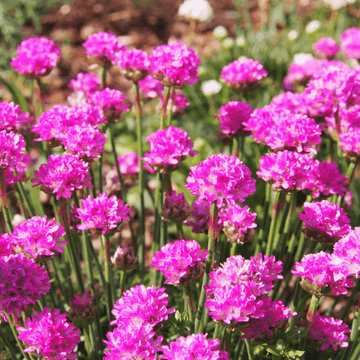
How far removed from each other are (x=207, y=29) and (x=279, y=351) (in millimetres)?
5099

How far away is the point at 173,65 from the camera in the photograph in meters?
1.64

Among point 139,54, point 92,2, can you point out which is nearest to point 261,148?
point 139,54

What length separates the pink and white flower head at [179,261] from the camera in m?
1.20

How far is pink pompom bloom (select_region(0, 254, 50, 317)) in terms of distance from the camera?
3.64 feet

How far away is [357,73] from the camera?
5.78ft

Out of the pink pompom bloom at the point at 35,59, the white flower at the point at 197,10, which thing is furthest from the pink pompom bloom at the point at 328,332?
the white flower at the point at 197,10

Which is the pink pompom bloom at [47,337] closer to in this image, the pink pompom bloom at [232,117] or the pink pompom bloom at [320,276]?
the pink pompom bloom at [320,276]

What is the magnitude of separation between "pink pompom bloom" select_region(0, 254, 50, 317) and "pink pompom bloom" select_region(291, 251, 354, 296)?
75 cm

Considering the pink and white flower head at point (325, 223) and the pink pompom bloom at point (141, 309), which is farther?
the pink and white flower head at point (325, 223)

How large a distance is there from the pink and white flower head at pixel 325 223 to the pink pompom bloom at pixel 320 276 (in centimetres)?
16

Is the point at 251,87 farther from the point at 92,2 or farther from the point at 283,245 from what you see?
the point at 92,2

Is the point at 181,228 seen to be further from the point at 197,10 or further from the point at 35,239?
the point at 197,10

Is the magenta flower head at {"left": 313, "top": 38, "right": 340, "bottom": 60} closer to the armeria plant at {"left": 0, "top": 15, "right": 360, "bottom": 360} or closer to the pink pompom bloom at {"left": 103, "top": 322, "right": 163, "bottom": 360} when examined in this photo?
the armeria plant at {"left": 0, "top": 15, "right": 360, "bottom": 360}

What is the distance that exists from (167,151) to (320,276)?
0.66 metres
